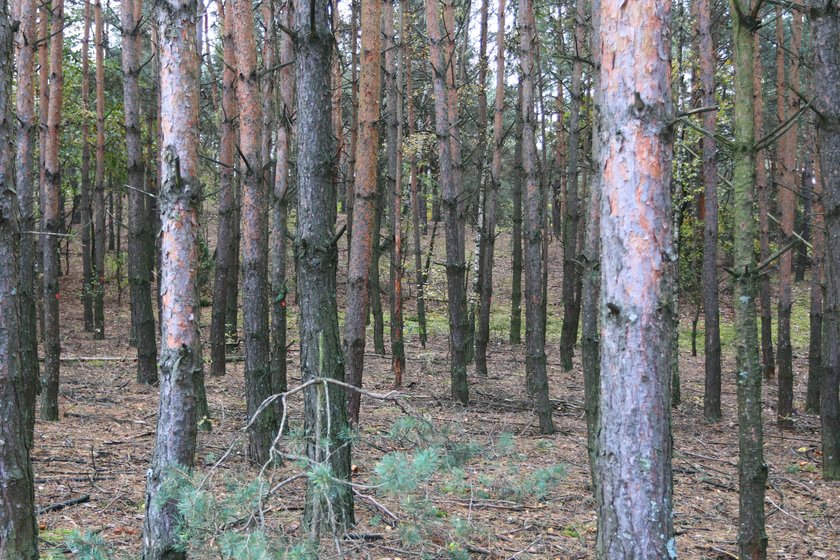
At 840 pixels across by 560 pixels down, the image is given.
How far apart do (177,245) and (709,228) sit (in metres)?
9.05

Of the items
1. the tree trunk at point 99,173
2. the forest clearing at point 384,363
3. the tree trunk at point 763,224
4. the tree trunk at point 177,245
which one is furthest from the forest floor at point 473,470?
the tree trunk at point 99,173

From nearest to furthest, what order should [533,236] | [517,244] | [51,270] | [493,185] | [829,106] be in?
[829,106]
[51,270]
[533,236]
[493,185]
[517,244]

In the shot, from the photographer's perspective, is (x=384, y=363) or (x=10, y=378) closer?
(x=10, y=378)

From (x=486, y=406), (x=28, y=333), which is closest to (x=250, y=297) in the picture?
(x=28, y=333)

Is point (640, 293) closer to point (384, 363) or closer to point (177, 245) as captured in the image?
point (177, 245)

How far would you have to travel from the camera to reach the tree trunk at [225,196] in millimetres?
9914

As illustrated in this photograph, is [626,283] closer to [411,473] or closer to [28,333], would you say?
[411,473]

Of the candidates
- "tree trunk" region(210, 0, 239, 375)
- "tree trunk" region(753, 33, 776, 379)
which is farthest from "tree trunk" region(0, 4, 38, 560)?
"tree trunk" region(753, 33, 776, 379)

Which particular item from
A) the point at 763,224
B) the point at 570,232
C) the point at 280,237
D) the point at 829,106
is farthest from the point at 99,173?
the point at 829,106

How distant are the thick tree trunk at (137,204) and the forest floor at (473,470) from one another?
0.63 meters

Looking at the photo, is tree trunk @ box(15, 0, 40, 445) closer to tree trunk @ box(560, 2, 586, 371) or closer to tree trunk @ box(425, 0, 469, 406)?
tree trunk @ box(425, 0, 469, 406)

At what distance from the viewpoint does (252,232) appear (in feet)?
22.7

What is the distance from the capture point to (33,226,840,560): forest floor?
189 inches

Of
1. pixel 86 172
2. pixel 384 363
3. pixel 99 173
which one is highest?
pixel 86 172
